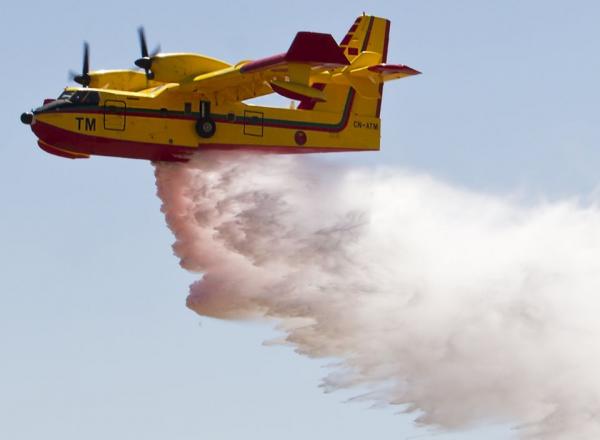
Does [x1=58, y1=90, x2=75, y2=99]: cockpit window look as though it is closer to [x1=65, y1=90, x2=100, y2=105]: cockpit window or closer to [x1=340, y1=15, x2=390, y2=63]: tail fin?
[x1=65, y1=90, x2=100, y2=105]: cockpit window

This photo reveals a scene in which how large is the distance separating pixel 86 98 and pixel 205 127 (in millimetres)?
2670

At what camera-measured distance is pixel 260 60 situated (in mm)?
39500

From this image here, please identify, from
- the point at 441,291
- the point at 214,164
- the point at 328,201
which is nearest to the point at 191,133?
the point at 214,164

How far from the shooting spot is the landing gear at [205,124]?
4066 centimetres

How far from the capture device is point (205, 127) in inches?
1602

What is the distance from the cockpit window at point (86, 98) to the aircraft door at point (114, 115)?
234 mm

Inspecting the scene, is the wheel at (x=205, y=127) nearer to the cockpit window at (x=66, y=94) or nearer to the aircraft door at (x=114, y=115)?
the aircraft door at (x=114, y=115)

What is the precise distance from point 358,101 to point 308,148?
180 centimetres

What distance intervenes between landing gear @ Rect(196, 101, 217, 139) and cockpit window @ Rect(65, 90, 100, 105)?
227cm

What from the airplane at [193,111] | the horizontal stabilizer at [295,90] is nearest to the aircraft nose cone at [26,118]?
the airplane at [193,111]

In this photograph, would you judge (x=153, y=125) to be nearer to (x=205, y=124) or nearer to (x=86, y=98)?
(x=205, y=124)

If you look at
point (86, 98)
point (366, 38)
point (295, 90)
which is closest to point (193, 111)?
point (86, 98)

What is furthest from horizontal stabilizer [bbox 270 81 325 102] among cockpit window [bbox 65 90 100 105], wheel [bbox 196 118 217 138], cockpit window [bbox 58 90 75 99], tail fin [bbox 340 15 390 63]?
cockpit window [bbox 58 90 75 99]

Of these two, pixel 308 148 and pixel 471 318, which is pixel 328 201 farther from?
pixel 471 318
